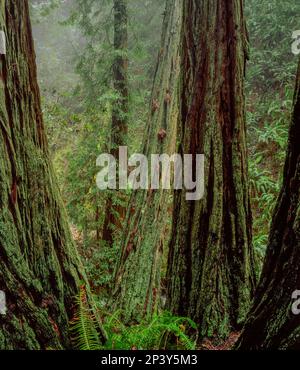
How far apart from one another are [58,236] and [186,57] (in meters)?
2.62

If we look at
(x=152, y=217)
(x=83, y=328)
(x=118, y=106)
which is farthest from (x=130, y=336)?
(x=118, y=106)

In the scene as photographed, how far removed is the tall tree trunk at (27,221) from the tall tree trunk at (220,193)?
61.2 inches

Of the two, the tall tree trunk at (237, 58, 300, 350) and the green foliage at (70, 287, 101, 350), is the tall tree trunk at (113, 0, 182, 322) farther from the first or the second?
the tall tree trunk at (237, 58, 300, 350)

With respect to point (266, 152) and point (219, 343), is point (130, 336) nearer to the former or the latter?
point (219, 343)

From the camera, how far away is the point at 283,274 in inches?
82.7

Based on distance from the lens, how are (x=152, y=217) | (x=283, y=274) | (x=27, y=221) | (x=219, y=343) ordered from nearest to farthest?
(x=283, y=274) → (x=27, y=221) → (x=219, y=343) → (x=152, y=217)

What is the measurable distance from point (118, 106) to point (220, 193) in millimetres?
5278

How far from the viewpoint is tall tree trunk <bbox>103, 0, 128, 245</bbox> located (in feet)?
27.9

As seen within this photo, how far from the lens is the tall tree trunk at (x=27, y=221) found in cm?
225

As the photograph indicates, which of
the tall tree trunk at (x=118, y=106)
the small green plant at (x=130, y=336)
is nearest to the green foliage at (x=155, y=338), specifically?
the small green plant at (x=130, y=336)

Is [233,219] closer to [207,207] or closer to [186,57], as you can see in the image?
[207,207]

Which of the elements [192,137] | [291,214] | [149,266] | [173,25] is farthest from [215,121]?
[173,25]

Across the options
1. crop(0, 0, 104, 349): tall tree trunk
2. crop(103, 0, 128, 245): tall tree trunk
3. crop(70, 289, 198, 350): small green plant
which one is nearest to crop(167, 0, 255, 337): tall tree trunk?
crop(70, 289, 198, 350): small green plant

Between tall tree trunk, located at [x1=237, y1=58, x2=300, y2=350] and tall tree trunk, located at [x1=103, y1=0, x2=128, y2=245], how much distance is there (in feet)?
20.7
